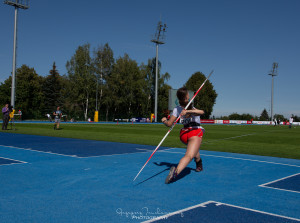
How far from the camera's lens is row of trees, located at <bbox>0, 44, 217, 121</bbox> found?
199 ft

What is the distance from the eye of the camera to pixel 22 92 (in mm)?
66938

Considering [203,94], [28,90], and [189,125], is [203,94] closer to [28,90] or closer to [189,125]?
[28,90]

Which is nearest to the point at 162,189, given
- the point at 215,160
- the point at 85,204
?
the point at 85,204

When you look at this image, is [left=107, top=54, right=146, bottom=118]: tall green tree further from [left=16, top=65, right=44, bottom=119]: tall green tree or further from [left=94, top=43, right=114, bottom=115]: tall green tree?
[left=16, top=65, right=44, bottom=119]: tall green tree

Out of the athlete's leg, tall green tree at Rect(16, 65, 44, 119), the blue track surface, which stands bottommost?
the blue track surface

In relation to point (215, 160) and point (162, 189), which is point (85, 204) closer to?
point (162, 189)

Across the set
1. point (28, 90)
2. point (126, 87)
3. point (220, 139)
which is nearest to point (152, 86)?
point (126, 87)

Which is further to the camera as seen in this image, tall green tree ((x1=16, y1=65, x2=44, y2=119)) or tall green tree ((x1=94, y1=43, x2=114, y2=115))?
tall green tree ((x1=16, y1=65, x2=44, y2=119))

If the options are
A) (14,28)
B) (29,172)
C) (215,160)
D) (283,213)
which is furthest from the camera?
(14,28)

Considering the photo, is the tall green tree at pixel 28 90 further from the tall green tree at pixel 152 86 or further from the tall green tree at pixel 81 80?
the tall green tree at pixel 152 86

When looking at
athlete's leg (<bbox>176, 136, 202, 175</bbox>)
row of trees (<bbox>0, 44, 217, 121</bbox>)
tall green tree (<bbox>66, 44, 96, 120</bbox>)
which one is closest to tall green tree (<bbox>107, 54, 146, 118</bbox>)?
row of trees (<bbox>0, 44, 217, 121</bbox>)

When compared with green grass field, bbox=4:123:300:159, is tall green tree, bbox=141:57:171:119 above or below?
above

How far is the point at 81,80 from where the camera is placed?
193 ft

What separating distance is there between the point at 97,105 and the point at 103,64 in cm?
898
